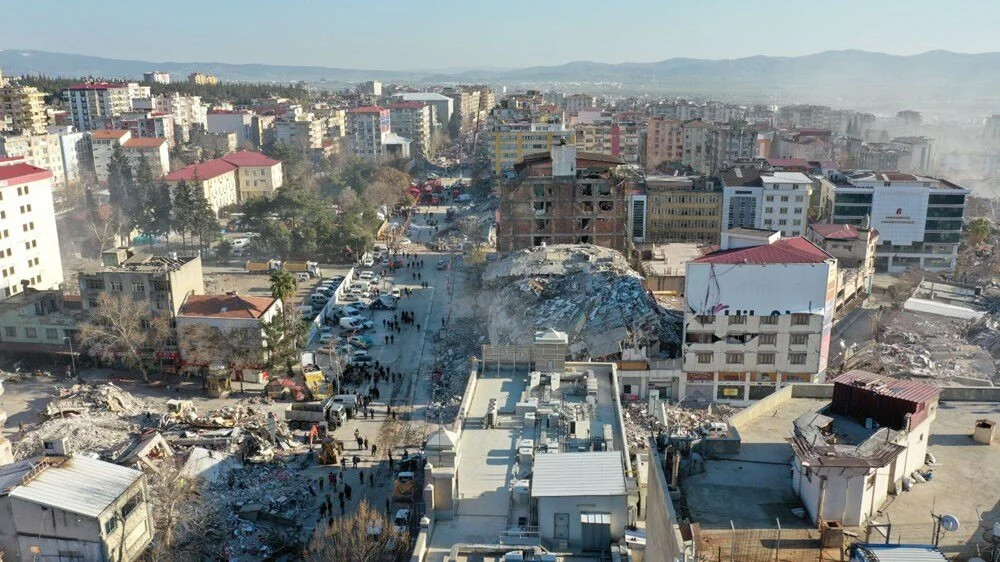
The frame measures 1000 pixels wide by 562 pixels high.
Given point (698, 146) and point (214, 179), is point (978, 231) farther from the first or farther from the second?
point (214, 179)

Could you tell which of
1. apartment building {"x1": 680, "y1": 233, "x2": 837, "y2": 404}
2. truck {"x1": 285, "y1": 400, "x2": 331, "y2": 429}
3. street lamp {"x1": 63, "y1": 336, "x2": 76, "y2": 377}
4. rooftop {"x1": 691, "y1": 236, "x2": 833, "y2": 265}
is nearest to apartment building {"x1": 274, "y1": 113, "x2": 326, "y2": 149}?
street lamp {"x1": 63, "y1": 336, "x2": 76, "y2": 377}

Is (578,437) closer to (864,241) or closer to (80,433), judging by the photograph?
(80,433)

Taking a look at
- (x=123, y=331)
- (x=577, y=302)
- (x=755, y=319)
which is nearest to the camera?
(x=755, y=319)

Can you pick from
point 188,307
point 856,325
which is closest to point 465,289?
point 188,307

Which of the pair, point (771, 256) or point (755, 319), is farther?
point (755, 319)

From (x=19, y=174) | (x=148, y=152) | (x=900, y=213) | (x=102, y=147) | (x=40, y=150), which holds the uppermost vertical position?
(x=19, y=174)

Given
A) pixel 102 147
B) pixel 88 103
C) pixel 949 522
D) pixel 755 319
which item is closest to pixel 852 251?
pixel 755 319

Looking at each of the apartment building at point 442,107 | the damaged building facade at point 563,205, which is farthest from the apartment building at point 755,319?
the apartment building at point 442,107
